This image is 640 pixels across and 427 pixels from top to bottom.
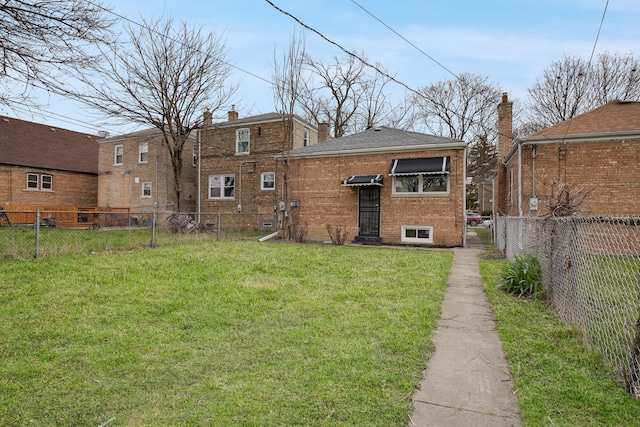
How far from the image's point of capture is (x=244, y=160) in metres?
20.4

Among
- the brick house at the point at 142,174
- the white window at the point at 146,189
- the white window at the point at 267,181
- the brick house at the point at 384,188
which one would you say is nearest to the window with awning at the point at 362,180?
the brick house at the point at 384,188

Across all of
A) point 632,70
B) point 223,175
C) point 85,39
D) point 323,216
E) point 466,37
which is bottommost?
point 323,216

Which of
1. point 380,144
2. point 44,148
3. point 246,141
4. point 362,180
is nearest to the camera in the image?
point 362,180

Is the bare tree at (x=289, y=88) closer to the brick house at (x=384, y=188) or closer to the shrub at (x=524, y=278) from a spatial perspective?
the brick house at (x=384, y=188)

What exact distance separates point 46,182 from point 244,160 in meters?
14.8

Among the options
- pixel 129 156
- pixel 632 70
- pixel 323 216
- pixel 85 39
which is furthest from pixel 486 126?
pixel 85 39

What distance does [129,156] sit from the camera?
2419 centimetres

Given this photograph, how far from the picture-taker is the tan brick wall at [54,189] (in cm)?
2238

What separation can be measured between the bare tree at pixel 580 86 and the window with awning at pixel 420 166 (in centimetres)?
1852

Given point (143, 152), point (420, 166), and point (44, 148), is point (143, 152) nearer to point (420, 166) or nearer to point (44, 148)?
point (44, 148)

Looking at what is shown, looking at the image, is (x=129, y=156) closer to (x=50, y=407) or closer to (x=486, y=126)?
(x=50, y=407)

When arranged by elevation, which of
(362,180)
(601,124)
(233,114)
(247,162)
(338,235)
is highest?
(233,114)

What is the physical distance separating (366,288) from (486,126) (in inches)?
1130

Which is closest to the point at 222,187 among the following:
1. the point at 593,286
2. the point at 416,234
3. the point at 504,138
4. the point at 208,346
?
the point at 416,234
